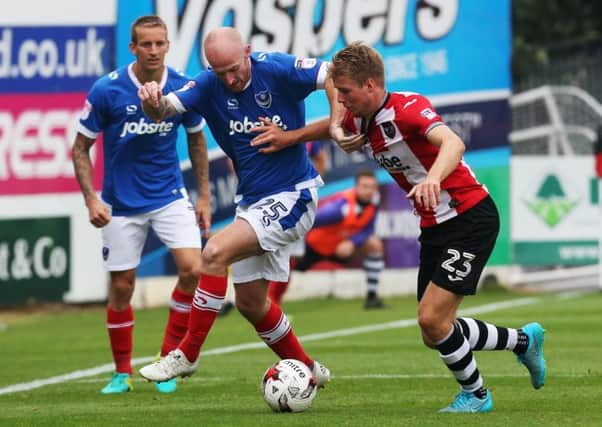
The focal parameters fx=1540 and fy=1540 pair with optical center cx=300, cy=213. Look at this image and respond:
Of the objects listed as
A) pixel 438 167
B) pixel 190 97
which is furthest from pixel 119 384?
pixel 438 167

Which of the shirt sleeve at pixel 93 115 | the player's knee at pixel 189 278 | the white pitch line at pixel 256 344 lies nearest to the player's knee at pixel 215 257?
the player's knee at pixel 189 278

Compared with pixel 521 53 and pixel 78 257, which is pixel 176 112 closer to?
pixel 78 257

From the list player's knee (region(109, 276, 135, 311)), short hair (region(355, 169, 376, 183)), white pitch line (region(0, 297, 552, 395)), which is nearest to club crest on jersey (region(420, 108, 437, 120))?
player's knee (region(109, 276, 135, 311))

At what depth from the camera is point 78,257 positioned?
1856cm

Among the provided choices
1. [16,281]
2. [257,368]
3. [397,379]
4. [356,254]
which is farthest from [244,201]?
[356,254]

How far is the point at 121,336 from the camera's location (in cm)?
1060

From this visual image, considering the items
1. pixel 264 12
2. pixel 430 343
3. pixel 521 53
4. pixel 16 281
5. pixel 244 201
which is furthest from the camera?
pixel 521 53

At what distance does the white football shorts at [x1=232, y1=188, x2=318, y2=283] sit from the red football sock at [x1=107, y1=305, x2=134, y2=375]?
1.60m

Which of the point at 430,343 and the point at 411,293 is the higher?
→ the point at 430,343

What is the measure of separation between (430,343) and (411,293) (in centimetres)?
1246

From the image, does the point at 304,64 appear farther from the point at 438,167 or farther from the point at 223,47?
the point at 438,167

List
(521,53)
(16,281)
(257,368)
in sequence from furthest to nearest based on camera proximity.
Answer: (521,53), (16,281), (257,368)

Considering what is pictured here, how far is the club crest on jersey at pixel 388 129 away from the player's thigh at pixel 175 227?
102 inches

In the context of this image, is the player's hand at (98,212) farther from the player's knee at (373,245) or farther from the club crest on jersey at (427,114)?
the player's knee at (373,245)
